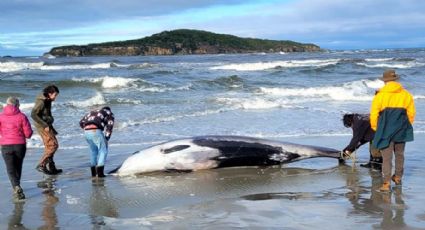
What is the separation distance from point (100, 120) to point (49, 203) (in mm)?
2156

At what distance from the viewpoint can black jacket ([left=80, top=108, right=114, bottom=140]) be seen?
9.50m

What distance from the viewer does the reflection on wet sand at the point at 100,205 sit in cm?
694

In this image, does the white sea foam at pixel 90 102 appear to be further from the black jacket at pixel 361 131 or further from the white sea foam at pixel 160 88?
the black jacket at pixel 361 131

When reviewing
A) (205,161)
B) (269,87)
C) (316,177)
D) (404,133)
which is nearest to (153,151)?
(205,161)

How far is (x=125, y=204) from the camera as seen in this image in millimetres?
7762

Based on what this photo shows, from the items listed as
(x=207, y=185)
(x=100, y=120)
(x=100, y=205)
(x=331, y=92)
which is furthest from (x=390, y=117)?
(x=331, y=92)

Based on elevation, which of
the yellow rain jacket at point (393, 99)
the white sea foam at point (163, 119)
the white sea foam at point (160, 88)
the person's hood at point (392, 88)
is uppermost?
the person's hood at point (392, 88)

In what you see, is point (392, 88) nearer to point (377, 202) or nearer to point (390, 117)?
point (390, 117)

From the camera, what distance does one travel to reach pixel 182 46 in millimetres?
153125

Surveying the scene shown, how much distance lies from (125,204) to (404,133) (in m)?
4.20

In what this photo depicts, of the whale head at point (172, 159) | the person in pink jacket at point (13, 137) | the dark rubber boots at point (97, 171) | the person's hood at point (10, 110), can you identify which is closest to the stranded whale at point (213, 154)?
the whale head at point (172, 159)

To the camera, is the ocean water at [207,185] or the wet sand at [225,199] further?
the ocean water at [207,185]

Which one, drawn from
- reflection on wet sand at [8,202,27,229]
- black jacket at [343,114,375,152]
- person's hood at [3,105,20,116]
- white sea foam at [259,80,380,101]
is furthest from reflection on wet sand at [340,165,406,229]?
white sea foam at [259,80,380,101]

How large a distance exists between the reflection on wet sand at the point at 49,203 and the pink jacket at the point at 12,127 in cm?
96
